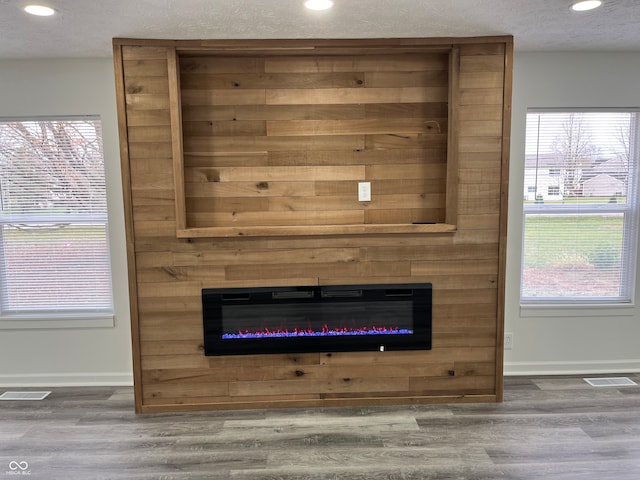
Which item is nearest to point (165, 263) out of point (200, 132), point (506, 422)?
point (200, 132)

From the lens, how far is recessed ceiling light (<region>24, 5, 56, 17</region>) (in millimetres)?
2066

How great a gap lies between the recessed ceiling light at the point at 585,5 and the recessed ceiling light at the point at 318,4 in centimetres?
123

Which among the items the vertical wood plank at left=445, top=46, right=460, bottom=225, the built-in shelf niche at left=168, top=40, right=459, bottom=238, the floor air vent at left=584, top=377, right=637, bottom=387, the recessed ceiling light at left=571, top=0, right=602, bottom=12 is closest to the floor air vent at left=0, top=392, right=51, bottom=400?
the built-in shelf niche at left=168, top=40, right=459, bottom=238

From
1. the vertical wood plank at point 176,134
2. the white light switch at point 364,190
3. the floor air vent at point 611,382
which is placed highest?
the vertical wood plank at point 176,134

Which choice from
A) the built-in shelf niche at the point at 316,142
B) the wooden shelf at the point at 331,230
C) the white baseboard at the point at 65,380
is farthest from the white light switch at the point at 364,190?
the white baseboard at the point at 65,380

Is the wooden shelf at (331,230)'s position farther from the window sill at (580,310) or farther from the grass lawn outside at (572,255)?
the window sill at (580,310)

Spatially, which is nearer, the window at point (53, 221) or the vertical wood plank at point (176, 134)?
the vertical wood plank at point (176, 134)

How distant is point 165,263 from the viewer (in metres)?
2.69

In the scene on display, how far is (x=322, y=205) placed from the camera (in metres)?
2.80

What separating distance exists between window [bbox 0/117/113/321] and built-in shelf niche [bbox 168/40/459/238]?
36.7 inches

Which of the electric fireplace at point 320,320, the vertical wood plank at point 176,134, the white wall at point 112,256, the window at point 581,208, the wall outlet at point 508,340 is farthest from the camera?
the wall outlet at point 508,340

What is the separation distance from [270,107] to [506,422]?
2.45m

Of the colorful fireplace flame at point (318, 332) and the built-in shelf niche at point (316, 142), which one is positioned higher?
the built-in shelf niche at point (316, 142)

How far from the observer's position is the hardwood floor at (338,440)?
7.06ft
